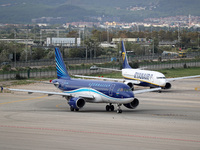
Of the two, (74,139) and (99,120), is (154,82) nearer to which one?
(99,120)

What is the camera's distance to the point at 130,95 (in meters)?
44.3

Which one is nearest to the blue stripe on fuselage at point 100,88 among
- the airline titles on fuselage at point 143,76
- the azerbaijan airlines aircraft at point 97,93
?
the azerbaijan airlines aircraft at point 97,93

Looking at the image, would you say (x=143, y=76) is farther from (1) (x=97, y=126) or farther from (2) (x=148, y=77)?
(1) (x=97, y=126)

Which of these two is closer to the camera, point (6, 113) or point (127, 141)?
point (127, 141)

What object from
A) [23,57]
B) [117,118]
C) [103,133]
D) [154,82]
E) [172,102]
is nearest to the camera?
[103,133]

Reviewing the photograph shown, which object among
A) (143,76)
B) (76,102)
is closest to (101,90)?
(76,102)

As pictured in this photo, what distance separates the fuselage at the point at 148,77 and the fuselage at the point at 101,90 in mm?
21704

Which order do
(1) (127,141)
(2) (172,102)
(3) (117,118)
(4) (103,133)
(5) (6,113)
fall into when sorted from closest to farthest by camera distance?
(1) (127,141) → (4) (103,133) → (3) (117,118) → (5) (6,113) → (2) (172,102)

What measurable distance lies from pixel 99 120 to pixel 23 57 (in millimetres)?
119096

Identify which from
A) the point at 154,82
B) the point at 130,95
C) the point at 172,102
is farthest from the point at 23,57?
the point at 130,95

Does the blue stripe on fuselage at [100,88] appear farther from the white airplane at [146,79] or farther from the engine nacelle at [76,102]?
the white airplane at [146,79]

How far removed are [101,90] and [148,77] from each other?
24.8m

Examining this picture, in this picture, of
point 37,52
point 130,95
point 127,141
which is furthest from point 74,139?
point 37,52

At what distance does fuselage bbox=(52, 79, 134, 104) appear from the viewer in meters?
44.5
